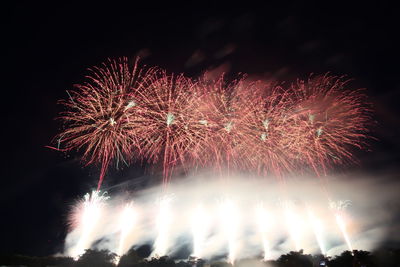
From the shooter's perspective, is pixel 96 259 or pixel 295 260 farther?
pixel 295 260

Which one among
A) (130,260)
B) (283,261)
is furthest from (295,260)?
(130,260)

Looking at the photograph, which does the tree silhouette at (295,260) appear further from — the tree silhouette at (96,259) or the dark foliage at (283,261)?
the tree silhouette at (96,259)

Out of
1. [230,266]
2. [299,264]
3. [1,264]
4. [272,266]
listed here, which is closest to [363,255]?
[299,264]

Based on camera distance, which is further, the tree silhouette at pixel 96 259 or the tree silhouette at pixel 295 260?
the tree silhouette at pixel 295 260

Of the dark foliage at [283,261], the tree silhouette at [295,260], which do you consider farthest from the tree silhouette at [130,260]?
the tree silhouette at [295,260]

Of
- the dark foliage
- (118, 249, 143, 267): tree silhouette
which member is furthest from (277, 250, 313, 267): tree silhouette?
(118, 249, 143, 267): tree silhouette

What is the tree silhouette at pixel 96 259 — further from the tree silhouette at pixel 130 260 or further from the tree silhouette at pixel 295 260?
the tree silhouette at pixel 295 260

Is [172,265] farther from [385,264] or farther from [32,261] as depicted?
[385,264]

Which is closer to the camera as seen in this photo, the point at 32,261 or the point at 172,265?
the point at 32,261

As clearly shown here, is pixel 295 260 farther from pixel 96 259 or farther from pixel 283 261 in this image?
pixel 96 259

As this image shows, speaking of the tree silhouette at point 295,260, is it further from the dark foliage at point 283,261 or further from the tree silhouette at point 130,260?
the tree silhouette at point 130,260

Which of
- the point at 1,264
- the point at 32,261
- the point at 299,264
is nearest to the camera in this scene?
the point at 1,264

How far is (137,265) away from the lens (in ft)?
162

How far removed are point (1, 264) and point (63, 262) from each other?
405 inches
